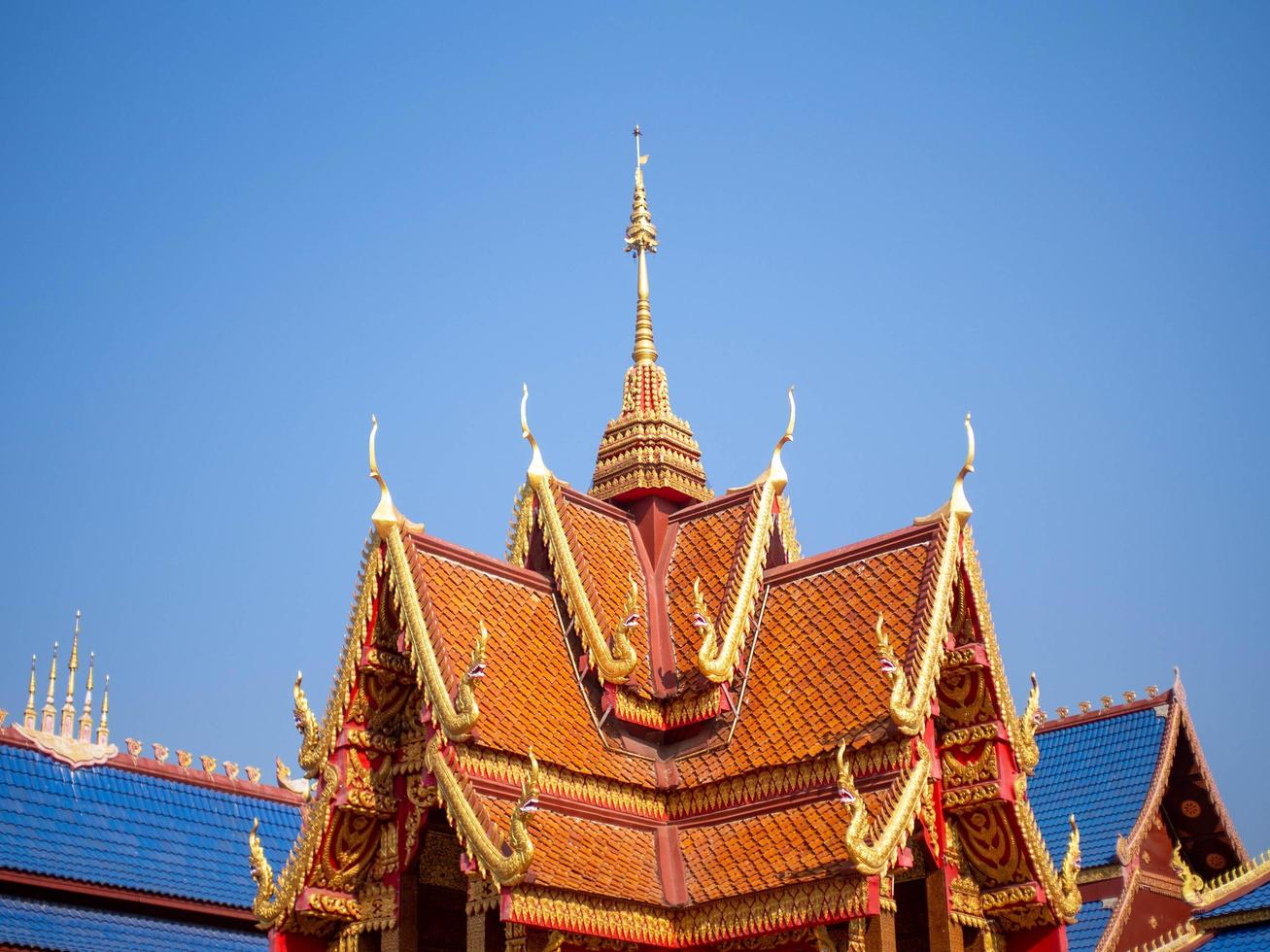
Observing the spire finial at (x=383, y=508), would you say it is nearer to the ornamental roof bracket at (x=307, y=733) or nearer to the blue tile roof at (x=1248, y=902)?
the ornamental roof bracket at (x=307, y=733)

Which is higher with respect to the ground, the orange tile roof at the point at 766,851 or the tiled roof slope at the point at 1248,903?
the tiled roof slope at the point at 1248,903

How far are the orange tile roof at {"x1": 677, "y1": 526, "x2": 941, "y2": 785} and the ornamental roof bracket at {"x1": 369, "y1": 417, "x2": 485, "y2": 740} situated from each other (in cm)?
277

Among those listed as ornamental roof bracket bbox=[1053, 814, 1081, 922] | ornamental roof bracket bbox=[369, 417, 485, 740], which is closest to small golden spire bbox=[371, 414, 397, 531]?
ornamental roof bracket bbox=[369, 417, 485, 740]

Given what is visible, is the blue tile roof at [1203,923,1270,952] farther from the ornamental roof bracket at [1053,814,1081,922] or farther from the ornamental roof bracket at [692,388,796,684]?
the ornamental roof bracket at [692,388,796,684]

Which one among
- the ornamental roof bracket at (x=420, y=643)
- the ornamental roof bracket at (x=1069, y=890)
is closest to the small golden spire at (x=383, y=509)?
the ornamental roof bracket at (x=420, y=643)

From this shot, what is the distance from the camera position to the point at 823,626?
17781 millimetres

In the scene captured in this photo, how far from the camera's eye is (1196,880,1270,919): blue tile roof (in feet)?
77.0

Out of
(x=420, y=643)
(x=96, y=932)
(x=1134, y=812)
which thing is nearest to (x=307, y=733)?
(x=420, y=643)

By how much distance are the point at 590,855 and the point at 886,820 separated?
257 cm

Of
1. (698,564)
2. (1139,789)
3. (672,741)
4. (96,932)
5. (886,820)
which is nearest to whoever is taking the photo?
(886,820)

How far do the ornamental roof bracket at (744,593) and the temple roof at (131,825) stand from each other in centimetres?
993

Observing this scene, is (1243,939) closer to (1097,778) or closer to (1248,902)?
(1248,902)

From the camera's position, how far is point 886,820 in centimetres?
1544

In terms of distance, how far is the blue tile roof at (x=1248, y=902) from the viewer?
23.5m
